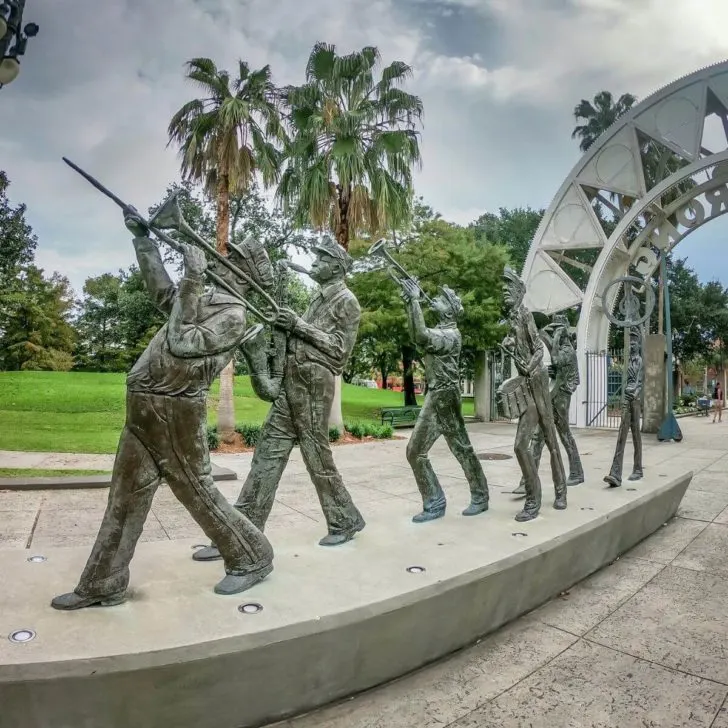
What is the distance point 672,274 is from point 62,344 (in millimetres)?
36484

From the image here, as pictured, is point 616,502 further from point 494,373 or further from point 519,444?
point 494,373

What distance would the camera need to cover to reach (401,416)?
18.8 metres

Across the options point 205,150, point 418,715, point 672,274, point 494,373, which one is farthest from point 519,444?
point 672,274

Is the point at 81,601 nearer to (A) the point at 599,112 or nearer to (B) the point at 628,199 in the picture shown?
(B) the point at 628,199

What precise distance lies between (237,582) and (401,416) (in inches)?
617

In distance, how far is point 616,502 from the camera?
5.66 metres

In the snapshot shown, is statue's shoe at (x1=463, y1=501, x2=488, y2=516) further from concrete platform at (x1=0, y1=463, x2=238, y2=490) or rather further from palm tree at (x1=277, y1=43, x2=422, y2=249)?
palm tree at (x1=277, y1=43, x2=422, y2=249)

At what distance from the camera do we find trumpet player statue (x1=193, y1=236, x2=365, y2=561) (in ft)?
13.2

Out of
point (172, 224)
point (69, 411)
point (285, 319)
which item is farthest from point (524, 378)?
point (69, 411)

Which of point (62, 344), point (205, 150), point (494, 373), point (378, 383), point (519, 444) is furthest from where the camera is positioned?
point (378, 383)

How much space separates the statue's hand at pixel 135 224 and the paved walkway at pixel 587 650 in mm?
2260

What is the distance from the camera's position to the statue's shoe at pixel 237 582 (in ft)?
10.7

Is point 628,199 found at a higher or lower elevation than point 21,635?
higher

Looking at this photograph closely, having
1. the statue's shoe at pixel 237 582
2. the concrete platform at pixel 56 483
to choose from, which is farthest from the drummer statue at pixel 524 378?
the concrete platform at pixel 56 483
